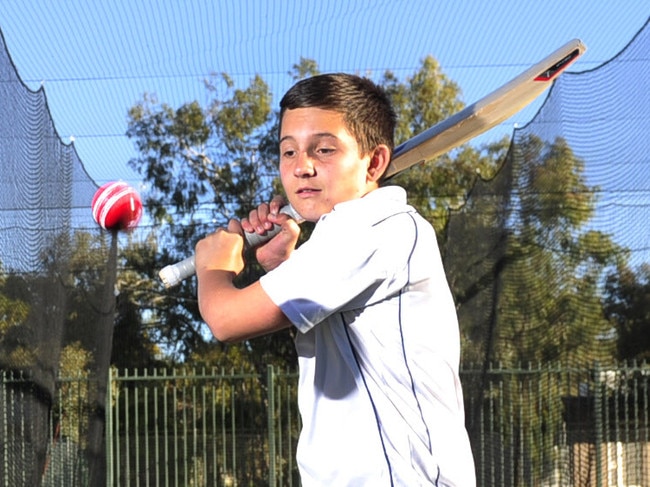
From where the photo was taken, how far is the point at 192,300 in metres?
11.5

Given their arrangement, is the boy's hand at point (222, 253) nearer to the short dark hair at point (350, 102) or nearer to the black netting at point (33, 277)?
the short dark hair at point (350, 102)

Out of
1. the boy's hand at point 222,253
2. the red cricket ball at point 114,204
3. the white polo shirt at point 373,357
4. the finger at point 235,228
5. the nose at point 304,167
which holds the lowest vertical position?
the white polo shirt at point 373,357

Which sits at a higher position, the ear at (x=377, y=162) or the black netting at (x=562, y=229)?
the black netting at (x=562, y=229)

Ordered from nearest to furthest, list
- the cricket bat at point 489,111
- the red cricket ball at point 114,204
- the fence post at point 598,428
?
the cricket bat at point 489,111 → the red cricket ball at point 114,204 → the fence post at point 598,428

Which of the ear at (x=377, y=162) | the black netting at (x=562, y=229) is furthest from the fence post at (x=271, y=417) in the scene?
the ear at (x=377, y=162)

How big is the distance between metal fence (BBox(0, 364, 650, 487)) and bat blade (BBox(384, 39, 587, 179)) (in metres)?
4.11

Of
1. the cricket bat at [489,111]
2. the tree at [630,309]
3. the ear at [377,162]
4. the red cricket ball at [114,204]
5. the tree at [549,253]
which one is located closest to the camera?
the ear at [377,162]

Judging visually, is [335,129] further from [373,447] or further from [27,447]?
[27,447]

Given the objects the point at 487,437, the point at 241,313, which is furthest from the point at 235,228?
the point at 487,437

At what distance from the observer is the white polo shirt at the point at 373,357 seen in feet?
5.49

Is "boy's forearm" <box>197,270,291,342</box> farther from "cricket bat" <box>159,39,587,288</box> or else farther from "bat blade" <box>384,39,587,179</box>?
"bat blade" <box>384,39,587,179</box>

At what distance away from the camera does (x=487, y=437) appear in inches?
324

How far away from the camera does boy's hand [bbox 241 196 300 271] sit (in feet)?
6.61

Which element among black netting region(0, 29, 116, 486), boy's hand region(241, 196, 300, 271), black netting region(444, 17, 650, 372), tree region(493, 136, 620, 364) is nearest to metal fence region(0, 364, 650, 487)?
black netting region(0, 29, 116, 486)
